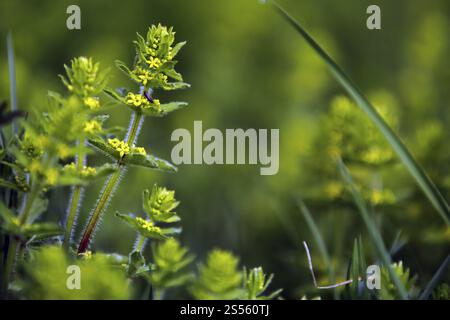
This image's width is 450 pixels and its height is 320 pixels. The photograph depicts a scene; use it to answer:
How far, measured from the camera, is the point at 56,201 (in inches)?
82.5

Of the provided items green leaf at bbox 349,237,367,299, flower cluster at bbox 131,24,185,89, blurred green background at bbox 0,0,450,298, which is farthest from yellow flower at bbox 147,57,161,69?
blurred green background at bbox 0,0,450,298

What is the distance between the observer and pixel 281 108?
3.97m

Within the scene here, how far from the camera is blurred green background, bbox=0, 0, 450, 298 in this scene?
8.14 ft

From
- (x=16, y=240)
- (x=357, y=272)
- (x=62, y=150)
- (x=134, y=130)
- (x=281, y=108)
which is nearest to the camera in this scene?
(x=62, y=150)

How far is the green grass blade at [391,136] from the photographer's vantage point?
5.17 ft

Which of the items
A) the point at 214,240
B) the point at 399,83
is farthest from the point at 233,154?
the point at 399,83

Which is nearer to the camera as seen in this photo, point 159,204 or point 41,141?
point 41,141

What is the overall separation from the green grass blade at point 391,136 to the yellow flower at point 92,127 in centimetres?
53

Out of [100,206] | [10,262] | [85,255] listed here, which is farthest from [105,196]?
[10,262]

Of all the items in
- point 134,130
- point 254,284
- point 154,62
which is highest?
point 154,62

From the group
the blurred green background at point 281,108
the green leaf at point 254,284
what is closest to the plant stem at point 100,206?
the green leaf at point 254,284

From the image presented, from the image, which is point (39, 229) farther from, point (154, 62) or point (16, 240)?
point (154, 62)

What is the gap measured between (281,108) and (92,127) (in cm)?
274

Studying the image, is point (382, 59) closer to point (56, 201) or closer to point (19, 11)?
point (19, 11)
